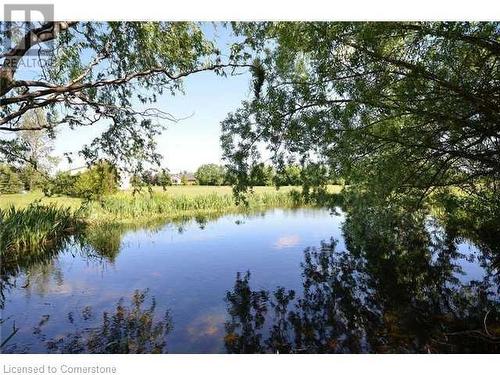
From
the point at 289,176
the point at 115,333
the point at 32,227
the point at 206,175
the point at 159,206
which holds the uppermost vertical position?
the point at 206,175

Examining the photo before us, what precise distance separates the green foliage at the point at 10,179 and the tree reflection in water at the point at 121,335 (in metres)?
1.87

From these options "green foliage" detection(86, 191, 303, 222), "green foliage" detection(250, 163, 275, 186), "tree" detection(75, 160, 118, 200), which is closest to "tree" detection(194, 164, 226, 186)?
"green foliage" detection(86, 191, 303, 222)

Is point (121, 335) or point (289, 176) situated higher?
point (289, 176)

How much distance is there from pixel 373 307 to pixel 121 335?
10.9 feet

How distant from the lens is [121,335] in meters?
4.17

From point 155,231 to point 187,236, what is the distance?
154 centimetres

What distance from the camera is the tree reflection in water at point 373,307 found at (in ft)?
12.8

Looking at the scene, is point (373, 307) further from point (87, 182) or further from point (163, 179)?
point (87, 182)

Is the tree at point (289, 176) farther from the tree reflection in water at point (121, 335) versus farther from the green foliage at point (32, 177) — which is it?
the green foliage at point (32, 177)

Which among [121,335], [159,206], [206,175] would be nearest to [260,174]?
[121,335]

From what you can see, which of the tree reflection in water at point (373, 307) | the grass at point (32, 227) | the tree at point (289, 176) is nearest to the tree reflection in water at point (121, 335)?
the tree reflection in water at point (373, 307)

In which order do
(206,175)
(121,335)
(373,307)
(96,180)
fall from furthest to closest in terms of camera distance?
(206,175), (373,307), (96,180), (121,335)
